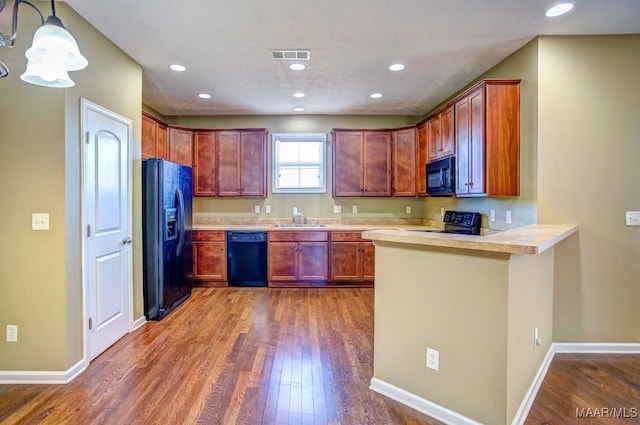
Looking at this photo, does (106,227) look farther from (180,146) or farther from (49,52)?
(180,146)

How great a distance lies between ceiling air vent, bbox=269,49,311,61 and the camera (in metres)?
3.17

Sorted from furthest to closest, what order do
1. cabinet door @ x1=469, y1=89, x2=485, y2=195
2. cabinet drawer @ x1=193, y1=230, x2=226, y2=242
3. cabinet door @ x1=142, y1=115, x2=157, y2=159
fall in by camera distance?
cabinet drawer @ x1=193, y1=230, x2=226, y2=242 < cabinet door @ x1=142, y1=115, x2=157, y2=159 < cabinet door @ x1=469, y1=89, x2=485, y2=195

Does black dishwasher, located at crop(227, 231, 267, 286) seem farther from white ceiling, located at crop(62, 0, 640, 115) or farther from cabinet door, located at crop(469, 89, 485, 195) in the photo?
cabinet door, located at crop(469, 89, 485, 195)

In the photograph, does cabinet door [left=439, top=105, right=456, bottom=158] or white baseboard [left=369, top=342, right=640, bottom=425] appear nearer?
white baseboard [left=369, top=342, right=640, bottom=425]

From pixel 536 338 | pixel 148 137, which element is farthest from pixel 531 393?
pixel 148 137

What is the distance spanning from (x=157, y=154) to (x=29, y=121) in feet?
7.68

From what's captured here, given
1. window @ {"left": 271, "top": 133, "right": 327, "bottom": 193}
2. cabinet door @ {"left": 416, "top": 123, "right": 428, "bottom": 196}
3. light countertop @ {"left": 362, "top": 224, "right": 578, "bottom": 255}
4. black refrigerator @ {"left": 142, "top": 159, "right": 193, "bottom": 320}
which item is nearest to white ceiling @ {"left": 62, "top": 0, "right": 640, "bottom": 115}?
cabinet door @ {"left": 416, "top": 123, "right": 428, "bottom": 196}

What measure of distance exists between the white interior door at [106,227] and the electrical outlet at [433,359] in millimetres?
2560

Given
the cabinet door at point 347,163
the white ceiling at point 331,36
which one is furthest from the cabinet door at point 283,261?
the white ceiling at point 331,36

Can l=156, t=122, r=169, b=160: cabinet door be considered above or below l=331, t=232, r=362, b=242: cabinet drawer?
above

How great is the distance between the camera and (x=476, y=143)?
333 centimetres

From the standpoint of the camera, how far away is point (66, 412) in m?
2.06

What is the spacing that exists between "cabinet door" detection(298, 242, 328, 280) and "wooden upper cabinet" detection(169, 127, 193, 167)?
2.23 meters

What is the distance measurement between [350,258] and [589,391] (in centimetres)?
309
